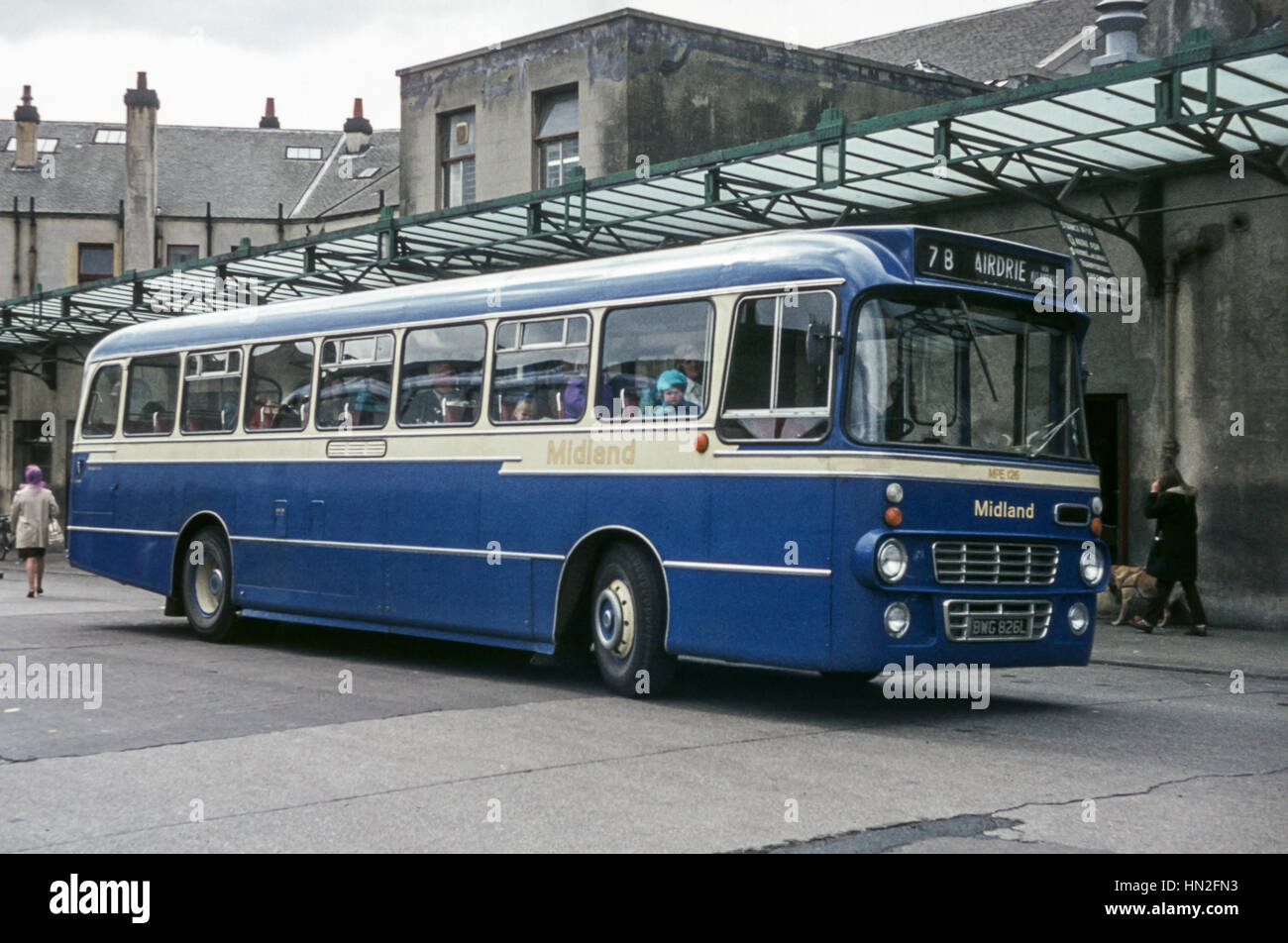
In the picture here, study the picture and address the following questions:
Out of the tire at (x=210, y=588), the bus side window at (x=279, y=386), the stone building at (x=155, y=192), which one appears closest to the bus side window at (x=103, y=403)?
the tire at (x=210, y=588)

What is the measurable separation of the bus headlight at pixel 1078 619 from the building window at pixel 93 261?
4429 cm

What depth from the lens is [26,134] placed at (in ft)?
172

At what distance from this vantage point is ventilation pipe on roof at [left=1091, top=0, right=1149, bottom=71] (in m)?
21.5

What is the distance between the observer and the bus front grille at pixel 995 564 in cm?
934

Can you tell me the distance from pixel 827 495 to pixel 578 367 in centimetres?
258

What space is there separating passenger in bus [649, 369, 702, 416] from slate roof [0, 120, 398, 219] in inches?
1492

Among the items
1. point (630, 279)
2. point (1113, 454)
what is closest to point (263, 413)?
point (630, 279)

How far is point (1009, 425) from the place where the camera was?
32.4ft

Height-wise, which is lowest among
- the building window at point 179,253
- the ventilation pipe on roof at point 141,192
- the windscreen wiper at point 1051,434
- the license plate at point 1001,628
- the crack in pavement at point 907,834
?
the crack in pavement at point 907,834

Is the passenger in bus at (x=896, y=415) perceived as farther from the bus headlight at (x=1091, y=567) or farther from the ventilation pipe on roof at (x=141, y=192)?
the ventilation pipe on roof at (x=141, y=192)

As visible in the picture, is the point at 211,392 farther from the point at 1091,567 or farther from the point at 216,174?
the point at 216,174

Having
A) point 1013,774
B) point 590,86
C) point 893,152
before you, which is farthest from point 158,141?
point 1013,774

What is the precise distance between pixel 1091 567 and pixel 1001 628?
40.0 inches
